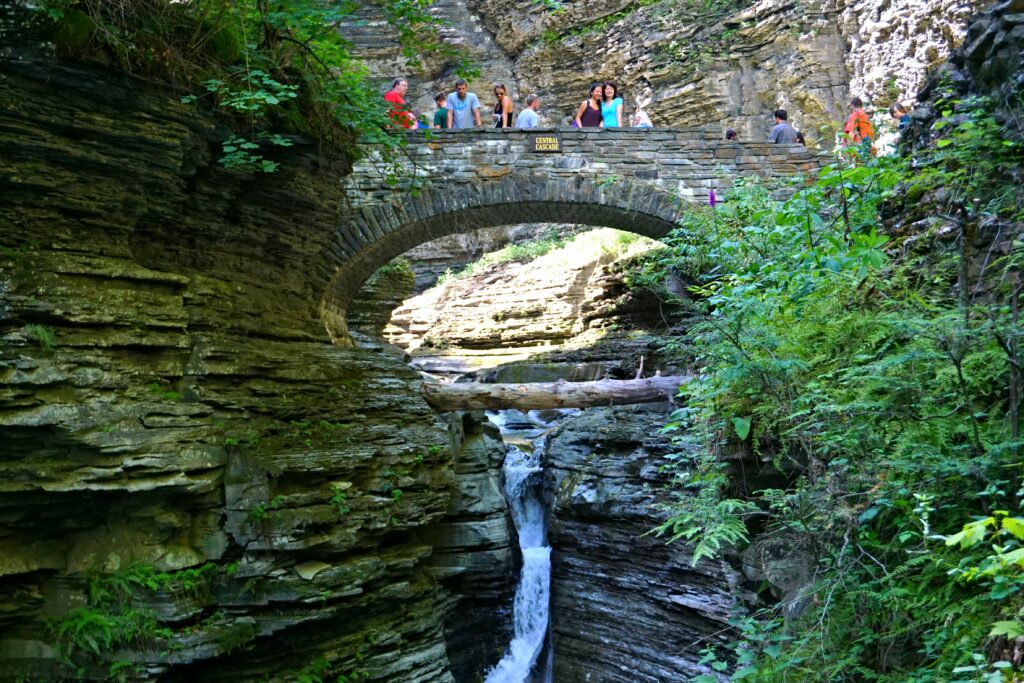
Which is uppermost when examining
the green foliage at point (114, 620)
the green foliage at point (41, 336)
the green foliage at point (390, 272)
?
the green foliage at point (390, 272)

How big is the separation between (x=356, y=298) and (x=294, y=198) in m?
7.10

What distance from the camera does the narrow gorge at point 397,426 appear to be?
12.3 feet

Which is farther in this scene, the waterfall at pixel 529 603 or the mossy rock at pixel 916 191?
the waterfall at pixel 529 603

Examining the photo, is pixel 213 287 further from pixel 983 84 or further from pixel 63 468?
pixel 983 84

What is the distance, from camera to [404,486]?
5961mm

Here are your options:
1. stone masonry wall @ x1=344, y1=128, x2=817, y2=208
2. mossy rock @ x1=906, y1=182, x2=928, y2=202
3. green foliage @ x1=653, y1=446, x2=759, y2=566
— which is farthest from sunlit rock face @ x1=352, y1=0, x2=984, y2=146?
green foliage @ x1=653, y1=446, x2=759, y2=566

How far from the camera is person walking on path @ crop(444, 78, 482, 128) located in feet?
38.1

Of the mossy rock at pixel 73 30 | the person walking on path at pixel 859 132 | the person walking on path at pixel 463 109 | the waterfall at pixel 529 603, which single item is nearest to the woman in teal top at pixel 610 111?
the person walking on path at pixel 463 109

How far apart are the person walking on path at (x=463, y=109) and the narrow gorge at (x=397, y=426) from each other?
163 inches

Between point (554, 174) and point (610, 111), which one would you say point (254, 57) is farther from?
point (610, 111)

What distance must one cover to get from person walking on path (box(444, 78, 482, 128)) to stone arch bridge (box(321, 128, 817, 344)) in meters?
0.97

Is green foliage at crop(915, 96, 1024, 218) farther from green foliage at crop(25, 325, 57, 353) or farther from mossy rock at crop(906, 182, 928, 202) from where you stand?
green foliage at crop(25, 325, 57, 353)

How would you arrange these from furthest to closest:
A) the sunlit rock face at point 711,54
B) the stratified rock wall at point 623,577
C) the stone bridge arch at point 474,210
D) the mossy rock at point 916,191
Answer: the sunlit rock face at point 711,54, the stone bridge arch at point 474,210, the stratified rock wall at point 623,577, the mossy rock at point 916,191

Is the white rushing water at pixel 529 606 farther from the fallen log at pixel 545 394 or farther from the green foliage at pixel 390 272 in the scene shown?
the green foliage at pixel 390 272
